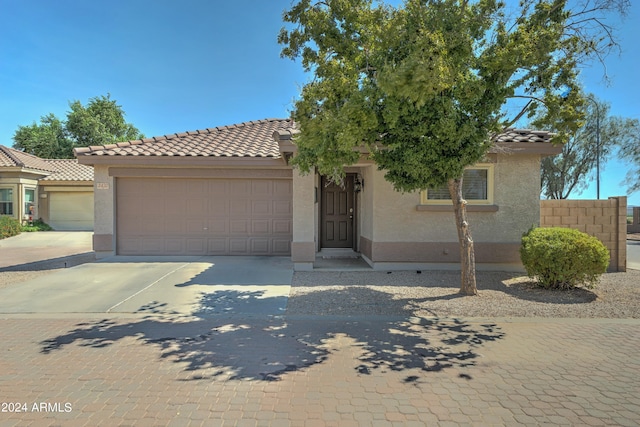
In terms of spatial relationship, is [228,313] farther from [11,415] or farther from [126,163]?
[126,163]

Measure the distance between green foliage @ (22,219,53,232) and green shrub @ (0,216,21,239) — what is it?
1.14m

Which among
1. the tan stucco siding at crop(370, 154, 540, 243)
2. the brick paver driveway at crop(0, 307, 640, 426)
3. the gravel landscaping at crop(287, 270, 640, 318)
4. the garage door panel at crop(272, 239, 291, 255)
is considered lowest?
the brick paver driveway at crop(0, 307, 640, 426)

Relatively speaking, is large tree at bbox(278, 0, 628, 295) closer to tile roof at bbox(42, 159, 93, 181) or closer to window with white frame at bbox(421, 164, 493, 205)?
window with white frame at bbox(421, 164, 493, 205)

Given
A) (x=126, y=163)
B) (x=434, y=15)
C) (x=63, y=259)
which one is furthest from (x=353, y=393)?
(x=63, y=259)

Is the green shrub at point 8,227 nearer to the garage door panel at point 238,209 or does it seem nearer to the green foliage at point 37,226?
the green foliage at point 37,226

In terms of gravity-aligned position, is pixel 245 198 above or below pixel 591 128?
below

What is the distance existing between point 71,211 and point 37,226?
181cm

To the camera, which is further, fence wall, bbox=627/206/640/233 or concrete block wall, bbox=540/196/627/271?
fence wall, bbox=627/206/640/233

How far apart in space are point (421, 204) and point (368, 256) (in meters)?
2.00

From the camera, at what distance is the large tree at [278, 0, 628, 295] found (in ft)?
18.8

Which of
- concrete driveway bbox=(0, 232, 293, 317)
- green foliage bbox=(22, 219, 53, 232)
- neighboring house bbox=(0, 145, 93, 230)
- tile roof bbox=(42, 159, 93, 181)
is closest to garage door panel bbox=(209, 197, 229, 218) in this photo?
concrete driveway bbox=(0, 232, 293, 317)

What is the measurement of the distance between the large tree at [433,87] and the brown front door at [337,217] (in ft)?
18.9

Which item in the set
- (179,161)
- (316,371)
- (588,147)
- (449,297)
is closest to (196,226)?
(179,161)

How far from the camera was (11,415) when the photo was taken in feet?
10.8
